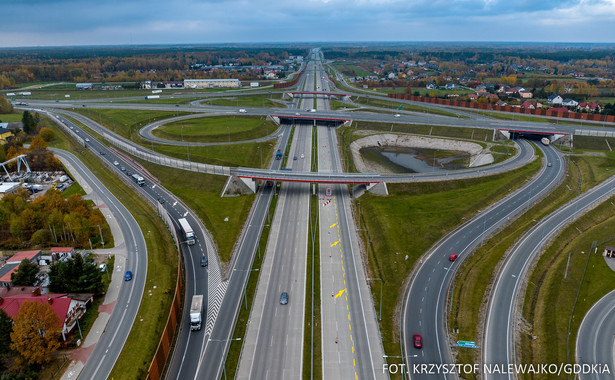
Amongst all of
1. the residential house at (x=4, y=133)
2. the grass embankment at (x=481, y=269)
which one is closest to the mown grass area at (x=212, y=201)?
the grass embankment at (x=481, y=269)

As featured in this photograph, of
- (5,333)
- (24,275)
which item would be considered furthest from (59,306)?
(24,275)

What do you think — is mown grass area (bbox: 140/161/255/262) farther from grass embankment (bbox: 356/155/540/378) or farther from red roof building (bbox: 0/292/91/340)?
grass embankment (bbox: 356/155/540/378)

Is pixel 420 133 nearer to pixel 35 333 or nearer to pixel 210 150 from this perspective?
pixel 210 150

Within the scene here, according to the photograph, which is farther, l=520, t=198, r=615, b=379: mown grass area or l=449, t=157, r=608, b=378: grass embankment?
l=449, t=157, r=608, b=378: grass embankment

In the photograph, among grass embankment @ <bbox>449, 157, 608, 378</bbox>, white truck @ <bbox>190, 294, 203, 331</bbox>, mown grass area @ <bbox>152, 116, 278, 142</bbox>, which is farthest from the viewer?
mown grass area @ <bbox>152, 116, 278, 142</bbox>

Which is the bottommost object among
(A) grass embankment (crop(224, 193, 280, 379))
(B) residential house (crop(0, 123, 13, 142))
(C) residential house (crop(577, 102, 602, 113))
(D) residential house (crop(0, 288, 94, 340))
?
(A) grass embankment (crop(224, 193, 280, 379))

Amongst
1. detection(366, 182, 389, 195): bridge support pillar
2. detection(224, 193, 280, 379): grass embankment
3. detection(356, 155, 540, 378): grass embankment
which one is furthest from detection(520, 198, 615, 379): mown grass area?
detection(224, 193, 280, 379): grass embankment
